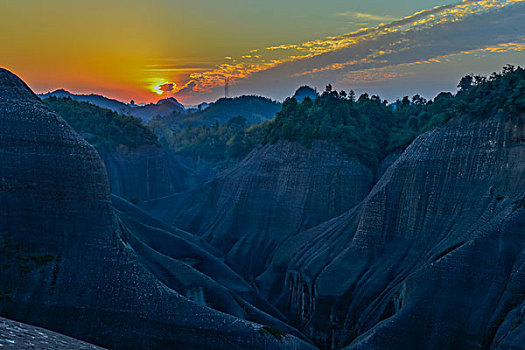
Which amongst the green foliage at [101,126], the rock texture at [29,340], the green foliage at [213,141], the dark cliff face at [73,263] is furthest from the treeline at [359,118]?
the rock texture at [29,340]

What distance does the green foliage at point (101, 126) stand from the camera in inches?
3617

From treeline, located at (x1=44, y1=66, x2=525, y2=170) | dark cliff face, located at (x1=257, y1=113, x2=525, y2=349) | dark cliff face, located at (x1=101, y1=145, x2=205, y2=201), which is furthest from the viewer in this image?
dark cliff face, located at (x1=101, y1=145, x2=205, y2=201)

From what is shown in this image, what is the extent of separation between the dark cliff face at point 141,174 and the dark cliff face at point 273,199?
14.2 m

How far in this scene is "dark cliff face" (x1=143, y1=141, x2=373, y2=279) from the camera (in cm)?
6462

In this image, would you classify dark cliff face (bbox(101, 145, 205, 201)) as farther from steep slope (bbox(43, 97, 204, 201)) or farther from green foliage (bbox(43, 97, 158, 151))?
green foliage (bbox(43, 97, 158, 151))

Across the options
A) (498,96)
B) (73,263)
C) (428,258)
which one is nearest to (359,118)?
(498,96)

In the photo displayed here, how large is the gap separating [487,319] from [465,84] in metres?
45.4

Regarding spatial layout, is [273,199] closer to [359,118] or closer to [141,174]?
[359,118]

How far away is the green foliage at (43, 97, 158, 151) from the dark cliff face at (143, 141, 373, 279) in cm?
1999

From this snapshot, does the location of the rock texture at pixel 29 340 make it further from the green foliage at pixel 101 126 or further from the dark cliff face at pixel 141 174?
the green foliage at pixel 101 126

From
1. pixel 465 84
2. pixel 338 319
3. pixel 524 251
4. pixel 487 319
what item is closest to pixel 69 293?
pixel 338 319

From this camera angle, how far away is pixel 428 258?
39.8 meters

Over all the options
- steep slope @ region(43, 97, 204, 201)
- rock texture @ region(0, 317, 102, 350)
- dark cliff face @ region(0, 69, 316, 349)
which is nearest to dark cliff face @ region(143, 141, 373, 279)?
steep slope @ region(43, 97, 204, 201)

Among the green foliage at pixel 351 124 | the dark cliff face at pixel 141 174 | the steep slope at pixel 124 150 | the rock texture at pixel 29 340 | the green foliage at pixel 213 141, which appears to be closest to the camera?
the rock texture at pixel 29 340
